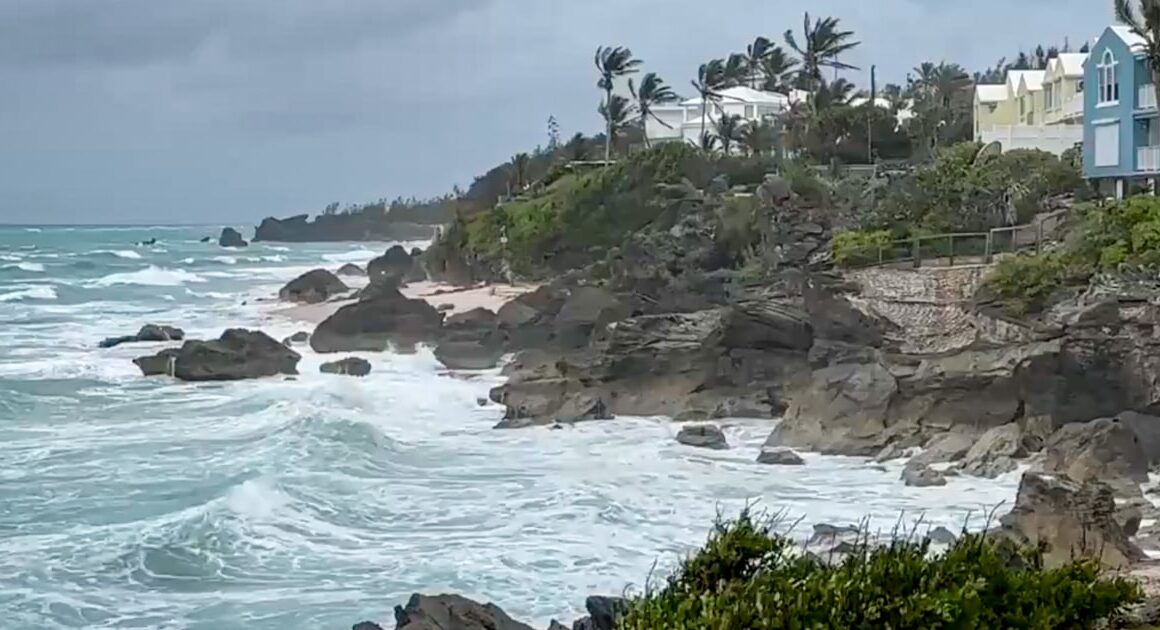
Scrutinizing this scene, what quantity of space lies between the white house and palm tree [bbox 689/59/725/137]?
299 millimetres

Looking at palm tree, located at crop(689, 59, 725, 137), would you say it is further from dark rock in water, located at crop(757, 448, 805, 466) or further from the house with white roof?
dark rock in water, located at crop(757, 448, 805, 466)

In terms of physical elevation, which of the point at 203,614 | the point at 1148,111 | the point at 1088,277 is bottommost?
the point at 203,614

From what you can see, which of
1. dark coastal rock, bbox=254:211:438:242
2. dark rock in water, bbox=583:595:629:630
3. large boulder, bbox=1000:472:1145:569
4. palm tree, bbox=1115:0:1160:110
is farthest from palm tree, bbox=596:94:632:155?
dark coastal rock, bbox=254:211:438:242

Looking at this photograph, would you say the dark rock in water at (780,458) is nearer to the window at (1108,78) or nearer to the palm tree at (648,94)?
the window at (1108,78)

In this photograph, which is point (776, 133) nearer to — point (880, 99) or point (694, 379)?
point (880, 99)

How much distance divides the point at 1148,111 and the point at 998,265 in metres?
9.24

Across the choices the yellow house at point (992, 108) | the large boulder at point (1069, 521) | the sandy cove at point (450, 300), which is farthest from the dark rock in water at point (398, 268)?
the large boulder at point (1069, 521)

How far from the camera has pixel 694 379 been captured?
30.2 metres

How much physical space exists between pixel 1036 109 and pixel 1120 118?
1279 centimetres

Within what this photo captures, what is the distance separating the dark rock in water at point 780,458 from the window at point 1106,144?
62.7 ft

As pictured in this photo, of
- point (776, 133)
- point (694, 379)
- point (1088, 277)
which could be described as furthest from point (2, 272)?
point (1088, 277)

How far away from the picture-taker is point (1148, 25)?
34.6 metres

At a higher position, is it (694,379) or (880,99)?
(880,99)

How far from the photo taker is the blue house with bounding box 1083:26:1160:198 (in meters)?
37.6
